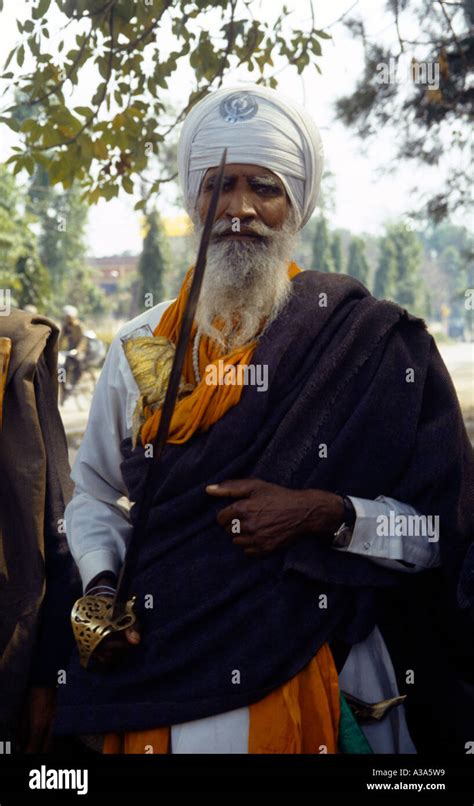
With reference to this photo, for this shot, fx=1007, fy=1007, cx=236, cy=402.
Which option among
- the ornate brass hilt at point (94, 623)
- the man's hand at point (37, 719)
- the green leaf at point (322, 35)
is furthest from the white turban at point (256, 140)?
the green leaf at point (322, 35)

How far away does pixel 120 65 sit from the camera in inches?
161

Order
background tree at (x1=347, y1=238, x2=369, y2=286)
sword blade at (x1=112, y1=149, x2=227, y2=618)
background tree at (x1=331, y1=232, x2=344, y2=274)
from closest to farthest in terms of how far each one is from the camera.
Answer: sword blade at (x1=112, y1=149, x2=227, y2=618) < background tree at (x1=331, y1=232, x2=344, y2=274) < background tree at (x1=347, y1=238, x2=369, y2=286)

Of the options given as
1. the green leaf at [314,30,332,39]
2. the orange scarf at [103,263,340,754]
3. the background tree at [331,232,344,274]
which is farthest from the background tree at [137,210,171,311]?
the orange scarf at [103,263,340,754]

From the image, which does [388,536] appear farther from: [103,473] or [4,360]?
[4,360]

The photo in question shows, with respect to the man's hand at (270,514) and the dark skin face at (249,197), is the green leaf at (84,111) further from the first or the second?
the man's hand at (270,514)

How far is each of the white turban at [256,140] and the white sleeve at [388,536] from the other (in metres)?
0.79

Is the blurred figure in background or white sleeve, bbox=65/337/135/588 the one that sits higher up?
the blurred figure in background

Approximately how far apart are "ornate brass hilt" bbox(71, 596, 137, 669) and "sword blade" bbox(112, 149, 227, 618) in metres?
0.03

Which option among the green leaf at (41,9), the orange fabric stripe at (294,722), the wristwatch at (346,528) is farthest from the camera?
the green leaf at (41,9)

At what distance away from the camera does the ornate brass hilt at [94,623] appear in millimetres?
2162

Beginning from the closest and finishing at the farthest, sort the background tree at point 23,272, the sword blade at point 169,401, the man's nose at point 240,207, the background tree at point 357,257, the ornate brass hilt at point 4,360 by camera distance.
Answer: the sword blade at point 169,401 → the man's nose at point 240,207 → the ornate brass hilt at point 4,360 → the background tree at point 23,272 → the background tree at point 357,257

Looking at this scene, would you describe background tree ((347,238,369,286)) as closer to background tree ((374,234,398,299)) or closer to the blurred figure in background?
background tree ((374,234,398,299))

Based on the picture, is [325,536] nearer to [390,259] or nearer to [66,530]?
[66,530]

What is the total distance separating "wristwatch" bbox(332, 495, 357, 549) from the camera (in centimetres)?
224
